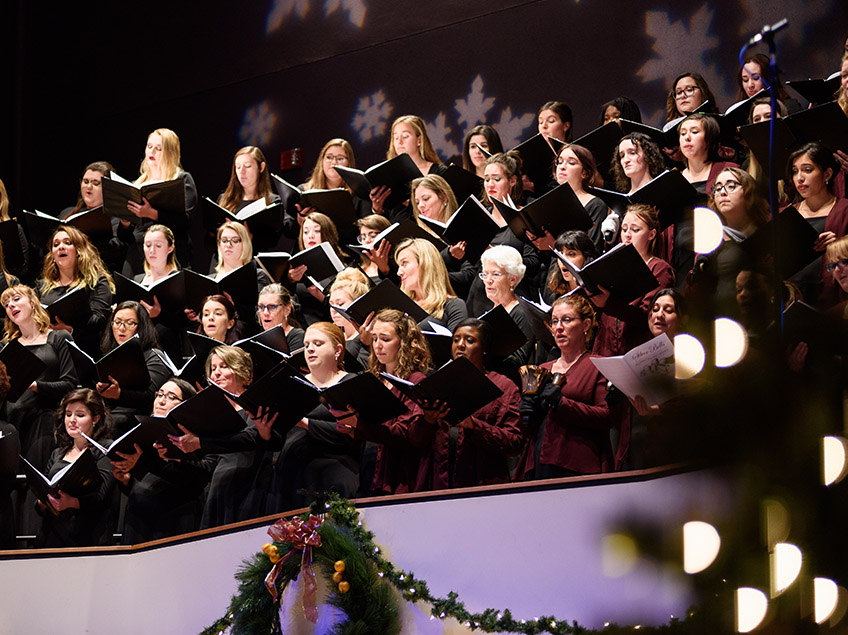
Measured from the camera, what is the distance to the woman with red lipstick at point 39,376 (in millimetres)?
4223

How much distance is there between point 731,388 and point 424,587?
1959mm

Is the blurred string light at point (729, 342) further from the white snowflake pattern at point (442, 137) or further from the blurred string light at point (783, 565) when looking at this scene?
the white snowflake pattern at point (442, 137)

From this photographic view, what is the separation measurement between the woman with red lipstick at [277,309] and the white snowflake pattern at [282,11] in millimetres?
3053

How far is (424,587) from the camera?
2.60 meters

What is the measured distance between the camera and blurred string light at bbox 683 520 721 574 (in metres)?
0.73

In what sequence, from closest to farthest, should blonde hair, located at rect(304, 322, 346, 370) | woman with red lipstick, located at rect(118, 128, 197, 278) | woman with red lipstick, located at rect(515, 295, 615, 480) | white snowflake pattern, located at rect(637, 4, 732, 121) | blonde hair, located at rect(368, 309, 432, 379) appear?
1. woman with red lipstick, located at rect(515, 295, 615, 480)
2. blonde hair, located at rect(368, 309, 432, 379)
3. blonde hair, located at rect(304, 322, 346, 370)
4. woman with red lipstick, located at rect(118, 128, 197, 278)
5. white snowflake pattern, located at rect(637, 4, 732, 121)

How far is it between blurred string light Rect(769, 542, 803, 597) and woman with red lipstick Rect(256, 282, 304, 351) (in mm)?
3366

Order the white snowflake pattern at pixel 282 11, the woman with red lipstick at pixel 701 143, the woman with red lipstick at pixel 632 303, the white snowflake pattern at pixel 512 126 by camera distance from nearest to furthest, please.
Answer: the woman with red lipstick at pixel 632 303 < the woman with red lipstick at pixel 701 143 < the white snowflake pattern at pixel 512 126 < the white snowflake pattern at pixel 282 11

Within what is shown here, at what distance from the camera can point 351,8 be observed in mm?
6469

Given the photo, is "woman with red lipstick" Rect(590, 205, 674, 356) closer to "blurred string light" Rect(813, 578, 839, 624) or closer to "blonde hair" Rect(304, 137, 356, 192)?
"blonde hair" Rect(304, 137, 356, 192)

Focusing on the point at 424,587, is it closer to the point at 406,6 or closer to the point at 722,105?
the point at 722,105

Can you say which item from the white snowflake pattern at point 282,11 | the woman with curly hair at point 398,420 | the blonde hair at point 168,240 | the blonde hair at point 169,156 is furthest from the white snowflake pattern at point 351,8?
the woman with curly hair at point 398,420

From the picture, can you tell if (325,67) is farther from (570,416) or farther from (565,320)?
(570,416)

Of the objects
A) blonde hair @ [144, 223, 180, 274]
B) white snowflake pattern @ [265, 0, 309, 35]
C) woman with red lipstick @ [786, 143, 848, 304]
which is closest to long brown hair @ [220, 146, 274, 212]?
blonde hair @ [144, 223, 180, 274]
